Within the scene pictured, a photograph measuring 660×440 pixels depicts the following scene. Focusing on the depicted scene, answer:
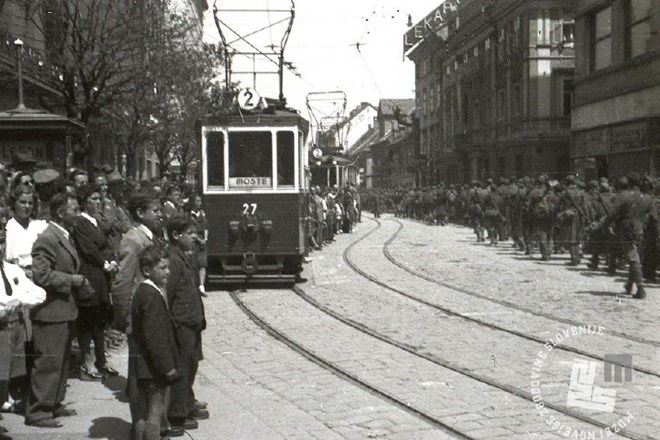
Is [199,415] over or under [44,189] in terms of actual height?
under

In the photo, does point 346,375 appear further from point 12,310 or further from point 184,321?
point 12,310

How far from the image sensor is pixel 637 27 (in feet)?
82.1

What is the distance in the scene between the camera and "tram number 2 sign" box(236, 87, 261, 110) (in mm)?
15461

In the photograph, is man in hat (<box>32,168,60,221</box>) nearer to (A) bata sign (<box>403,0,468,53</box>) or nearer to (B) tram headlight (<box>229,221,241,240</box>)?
(B) tram headlight (<box>229,221,241,240</box>)

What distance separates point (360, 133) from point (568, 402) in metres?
125

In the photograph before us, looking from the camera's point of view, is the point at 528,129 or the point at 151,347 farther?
the point at 528,129

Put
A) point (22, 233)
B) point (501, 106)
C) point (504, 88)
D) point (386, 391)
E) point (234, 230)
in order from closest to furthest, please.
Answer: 1. point (22, 233)
2. point (386, 391)
3. point (234, 230)
4. point (504, 88)
5. point (501, 106)

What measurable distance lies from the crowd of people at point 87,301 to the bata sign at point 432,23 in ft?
158

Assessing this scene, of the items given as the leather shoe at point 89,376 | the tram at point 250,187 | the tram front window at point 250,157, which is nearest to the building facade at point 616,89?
the tram at point 250,187

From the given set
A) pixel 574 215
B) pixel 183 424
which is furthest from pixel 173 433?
pixel 574 215

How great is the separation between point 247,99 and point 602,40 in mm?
16297

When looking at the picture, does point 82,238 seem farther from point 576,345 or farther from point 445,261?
point 445,261

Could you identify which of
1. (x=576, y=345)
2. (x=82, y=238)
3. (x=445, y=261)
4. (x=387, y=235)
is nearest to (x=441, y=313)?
(x=576, y=345)

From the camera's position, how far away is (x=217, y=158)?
49.9 ft
